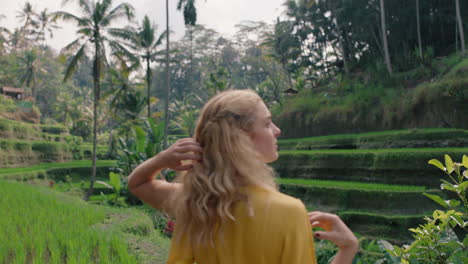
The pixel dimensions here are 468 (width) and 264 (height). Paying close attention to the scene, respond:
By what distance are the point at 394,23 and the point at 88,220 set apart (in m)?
17.7

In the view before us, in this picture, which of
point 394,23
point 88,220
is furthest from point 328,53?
point 88,220

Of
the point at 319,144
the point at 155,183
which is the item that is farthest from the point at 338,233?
the point at 319,144

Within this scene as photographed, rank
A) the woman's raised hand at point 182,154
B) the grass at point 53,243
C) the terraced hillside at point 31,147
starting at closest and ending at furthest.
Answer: the woman's raised hand at point 182,154 → the grass at point 53,243 → the terraced hillside at point 31,147

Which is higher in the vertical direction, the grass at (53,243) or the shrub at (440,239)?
the shrub at (440,239)

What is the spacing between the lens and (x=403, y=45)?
1864 cm

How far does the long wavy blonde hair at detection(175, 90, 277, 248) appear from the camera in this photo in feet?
2.99

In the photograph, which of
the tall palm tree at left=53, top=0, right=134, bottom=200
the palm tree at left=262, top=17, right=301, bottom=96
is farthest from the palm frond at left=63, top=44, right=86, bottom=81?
the palm tree at left=262, top=17, right=301, bottom=96

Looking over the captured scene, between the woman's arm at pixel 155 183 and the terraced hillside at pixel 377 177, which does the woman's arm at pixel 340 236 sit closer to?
the woman's arm at pixel 155 183

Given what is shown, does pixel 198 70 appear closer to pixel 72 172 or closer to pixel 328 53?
pixel 328 53

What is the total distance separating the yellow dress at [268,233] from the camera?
2.72 feet

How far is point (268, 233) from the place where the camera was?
33.3 inches

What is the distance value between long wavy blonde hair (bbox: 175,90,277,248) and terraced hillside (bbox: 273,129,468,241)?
22.5ft

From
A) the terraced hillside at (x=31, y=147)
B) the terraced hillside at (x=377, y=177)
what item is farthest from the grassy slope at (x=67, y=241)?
the terraced hillside at (x=31, y=147)

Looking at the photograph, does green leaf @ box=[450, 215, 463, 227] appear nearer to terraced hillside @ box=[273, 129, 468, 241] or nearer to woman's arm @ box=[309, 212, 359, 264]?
woman's arm @ box=[309, 212, 359, 264]
